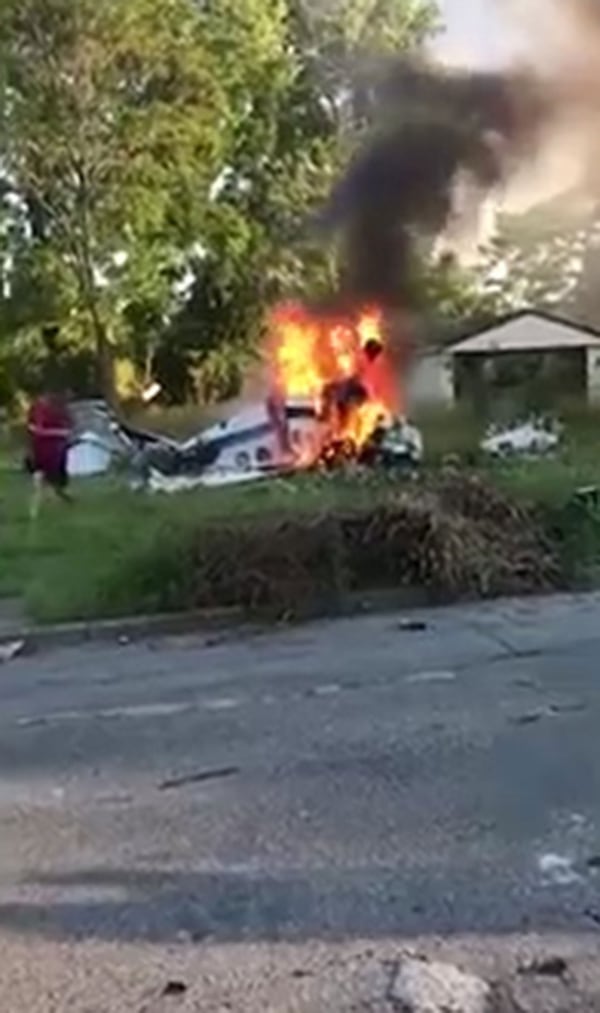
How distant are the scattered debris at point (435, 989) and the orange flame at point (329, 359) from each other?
14.4 feet

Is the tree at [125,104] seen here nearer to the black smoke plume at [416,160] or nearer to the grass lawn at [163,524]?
the black smoke plume at [416,160]

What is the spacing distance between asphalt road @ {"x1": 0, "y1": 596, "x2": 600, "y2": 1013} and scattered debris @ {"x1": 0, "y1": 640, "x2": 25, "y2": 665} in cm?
168

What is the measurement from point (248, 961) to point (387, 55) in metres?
3.61

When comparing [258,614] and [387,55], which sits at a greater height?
[387,55]

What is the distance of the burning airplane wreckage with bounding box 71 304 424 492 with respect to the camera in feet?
31.5

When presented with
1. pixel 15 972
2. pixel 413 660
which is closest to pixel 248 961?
pixel 15 972

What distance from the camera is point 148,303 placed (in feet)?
69.5

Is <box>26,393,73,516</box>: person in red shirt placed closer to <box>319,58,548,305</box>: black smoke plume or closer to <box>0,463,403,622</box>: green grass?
<box>0,463,403,622</box>: green grass

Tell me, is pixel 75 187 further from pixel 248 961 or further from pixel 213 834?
pixel 248 961

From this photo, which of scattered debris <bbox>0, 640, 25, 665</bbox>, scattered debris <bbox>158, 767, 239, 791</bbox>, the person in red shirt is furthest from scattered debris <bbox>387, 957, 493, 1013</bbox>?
the person in red shirt

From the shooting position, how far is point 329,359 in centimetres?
991

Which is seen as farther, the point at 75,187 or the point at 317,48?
the point at 75,187

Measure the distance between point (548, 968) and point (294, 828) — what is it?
67.6 inches

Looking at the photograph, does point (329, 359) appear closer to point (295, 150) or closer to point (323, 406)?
Answer: point (295, 150)
